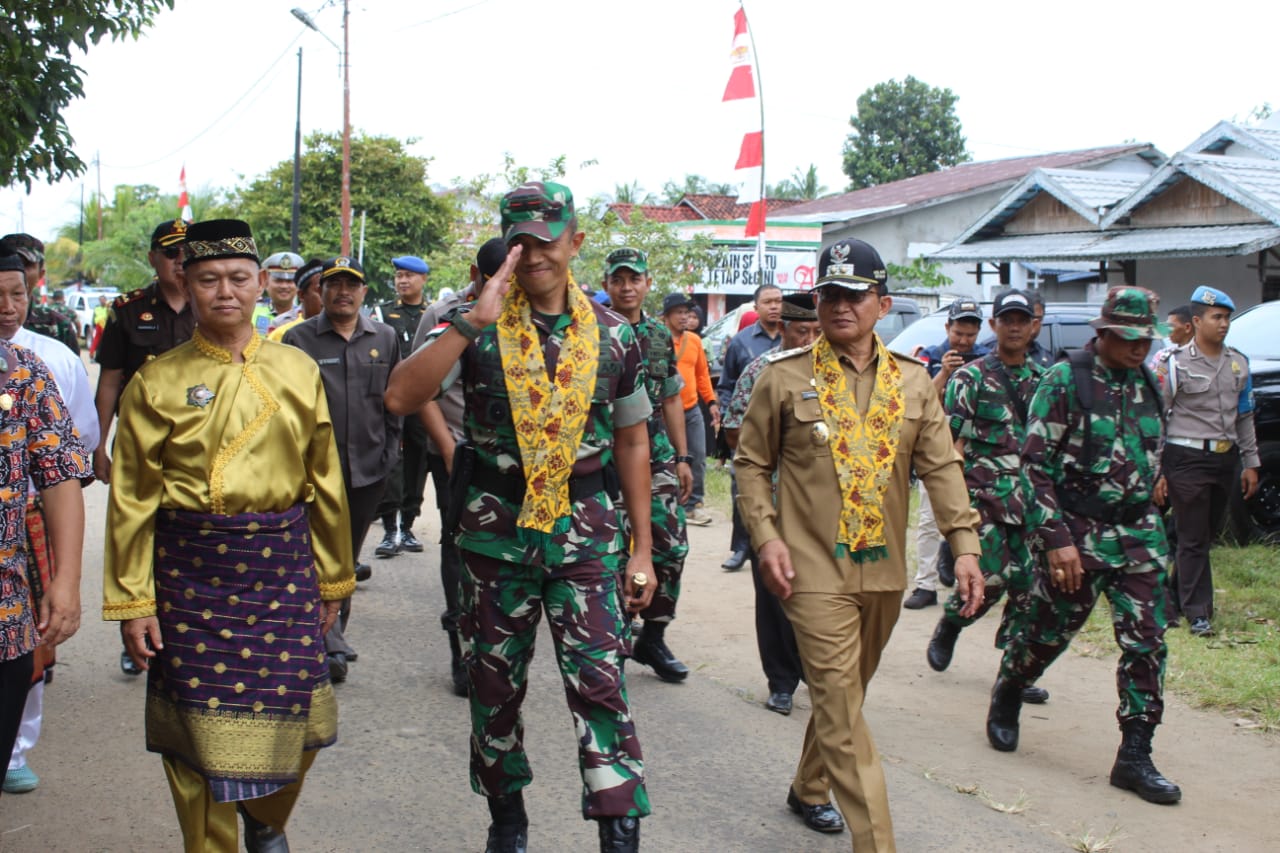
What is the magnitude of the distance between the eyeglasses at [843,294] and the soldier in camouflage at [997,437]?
8.80 ft

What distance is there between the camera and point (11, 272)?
485cm

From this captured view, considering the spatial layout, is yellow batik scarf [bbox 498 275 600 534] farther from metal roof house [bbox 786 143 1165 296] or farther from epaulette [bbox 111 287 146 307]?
metal roof house [bbox 786 143 1165 296]

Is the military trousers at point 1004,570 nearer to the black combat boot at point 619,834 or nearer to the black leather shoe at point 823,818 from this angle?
the black leather shoe at point 823,818

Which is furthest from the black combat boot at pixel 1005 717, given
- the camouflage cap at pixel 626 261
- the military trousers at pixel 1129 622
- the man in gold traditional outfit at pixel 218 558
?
the man in gold traditional outfit at pixel 218 558

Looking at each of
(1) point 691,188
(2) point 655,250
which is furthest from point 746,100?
(1) point 691,188

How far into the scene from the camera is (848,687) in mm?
4281

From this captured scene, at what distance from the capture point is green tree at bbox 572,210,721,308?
81.2 ft

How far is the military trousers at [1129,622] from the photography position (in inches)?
213

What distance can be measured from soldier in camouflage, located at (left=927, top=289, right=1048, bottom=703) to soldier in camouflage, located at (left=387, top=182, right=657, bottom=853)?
10.5ft

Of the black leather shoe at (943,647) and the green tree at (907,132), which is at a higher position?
the green tree at (907,132)

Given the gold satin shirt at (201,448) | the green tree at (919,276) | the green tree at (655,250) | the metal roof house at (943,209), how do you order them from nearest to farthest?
1. the gold satin shirt at (201,448)
2. the green tree at (655,250)
3. the green tree at (919,276)
4. the metal roof house at (943,209)

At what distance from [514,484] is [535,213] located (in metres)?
0.86

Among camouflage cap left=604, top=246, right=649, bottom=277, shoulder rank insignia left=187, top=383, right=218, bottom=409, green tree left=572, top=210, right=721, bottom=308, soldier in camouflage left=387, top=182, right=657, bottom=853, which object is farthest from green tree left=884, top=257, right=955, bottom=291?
shoulder rank insignia left=187, top=383, right=218, bottom=409

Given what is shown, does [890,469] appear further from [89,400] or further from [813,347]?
[89,400]
